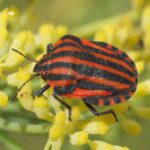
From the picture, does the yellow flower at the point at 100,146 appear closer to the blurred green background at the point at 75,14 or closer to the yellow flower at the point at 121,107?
the yellow flower at the point at 121,107

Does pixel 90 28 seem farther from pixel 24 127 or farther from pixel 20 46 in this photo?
pixel 24 127

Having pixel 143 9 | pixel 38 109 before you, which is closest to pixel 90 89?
pixel 38 109

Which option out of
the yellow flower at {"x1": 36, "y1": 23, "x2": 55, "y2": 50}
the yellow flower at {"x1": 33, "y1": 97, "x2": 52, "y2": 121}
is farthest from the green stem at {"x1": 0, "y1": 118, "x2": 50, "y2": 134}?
the yellow flower at {"x1": 36, "y1": 23, "x2": 55, "y2": 50}

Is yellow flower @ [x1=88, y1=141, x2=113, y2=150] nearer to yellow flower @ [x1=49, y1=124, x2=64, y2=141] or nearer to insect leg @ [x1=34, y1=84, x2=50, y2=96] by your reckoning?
yellow flower @ [x1=49, y1=124, x2=64, y2=141]

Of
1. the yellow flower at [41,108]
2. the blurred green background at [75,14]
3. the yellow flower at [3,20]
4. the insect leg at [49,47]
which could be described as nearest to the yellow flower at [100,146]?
the yellow flower at [41,108]

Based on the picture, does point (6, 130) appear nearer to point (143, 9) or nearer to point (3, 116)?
point (3, 116)

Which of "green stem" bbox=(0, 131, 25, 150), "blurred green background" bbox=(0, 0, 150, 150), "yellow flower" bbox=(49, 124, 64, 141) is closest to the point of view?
"yellow flower" bbox=(49, 124, 64, 141)
